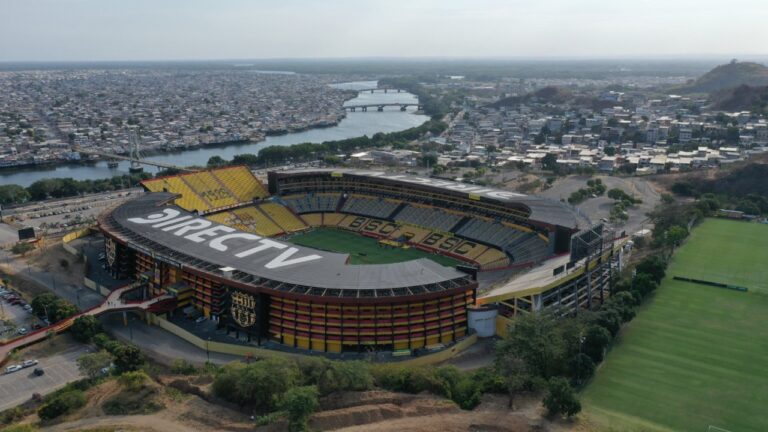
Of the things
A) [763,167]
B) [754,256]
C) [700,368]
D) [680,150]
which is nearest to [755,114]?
[680,150]

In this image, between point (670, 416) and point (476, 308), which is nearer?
point (670, 416)

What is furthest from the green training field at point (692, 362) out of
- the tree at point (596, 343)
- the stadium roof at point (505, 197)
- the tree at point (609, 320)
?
the stadium roof at point (505, 197)

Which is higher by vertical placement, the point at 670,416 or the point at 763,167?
the point at 763,167

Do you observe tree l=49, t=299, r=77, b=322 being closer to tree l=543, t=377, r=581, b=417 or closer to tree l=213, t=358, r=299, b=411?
tree l=213, t=358, r=299, b=411

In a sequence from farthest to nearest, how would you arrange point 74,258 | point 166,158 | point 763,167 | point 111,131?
1. point 111,131
2. point 166,158
3. point 763,167
4. point 74,258

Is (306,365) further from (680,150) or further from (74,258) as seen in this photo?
(680,150)

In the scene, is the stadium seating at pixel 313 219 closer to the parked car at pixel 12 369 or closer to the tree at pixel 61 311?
the tree at pixel 61 311
